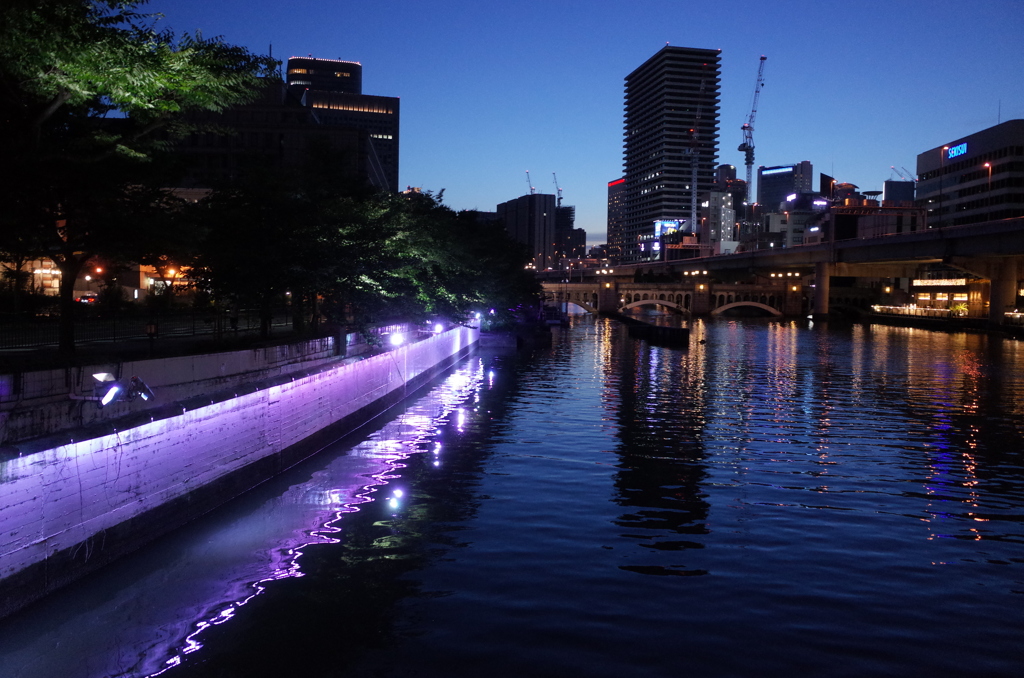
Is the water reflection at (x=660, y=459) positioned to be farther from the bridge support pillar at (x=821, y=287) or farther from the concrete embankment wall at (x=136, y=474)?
the bridge support pillar at (x=821, y=287)

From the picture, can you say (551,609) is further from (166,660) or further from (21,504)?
(21,504)

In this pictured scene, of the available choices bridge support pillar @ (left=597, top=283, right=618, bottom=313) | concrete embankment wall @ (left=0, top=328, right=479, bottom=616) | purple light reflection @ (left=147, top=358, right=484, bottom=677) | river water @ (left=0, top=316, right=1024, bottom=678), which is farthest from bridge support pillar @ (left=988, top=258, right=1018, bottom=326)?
concrete embankment wall @ (left=0, top=328, right=479, bottom=616)

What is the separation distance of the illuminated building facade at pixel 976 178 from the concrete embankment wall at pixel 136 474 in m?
141

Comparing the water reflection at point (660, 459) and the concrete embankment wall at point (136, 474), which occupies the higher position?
the concrete embankment wall at point (136, 474)

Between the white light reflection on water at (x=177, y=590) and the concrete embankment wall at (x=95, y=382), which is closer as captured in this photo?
the white light reflection on water at (x=177, y=590)

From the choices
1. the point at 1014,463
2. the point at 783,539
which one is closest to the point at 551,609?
the point at 783,539

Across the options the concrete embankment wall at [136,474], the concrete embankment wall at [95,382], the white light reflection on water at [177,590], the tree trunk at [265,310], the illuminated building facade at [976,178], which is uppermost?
the illuminated building facade at [976,178]

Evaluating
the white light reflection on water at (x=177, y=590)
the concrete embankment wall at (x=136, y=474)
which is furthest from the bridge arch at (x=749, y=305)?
the white light reflection on water at (x=177, y=590)

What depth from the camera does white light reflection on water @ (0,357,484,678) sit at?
29.8 ft

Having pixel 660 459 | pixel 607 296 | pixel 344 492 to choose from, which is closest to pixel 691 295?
pixel 607 296

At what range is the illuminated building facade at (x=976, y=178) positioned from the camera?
461ft

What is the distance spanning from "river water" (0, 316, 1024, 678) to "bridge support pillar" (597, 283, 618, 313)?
15005 centimetres

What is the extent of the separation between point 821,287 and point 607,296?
167 ft

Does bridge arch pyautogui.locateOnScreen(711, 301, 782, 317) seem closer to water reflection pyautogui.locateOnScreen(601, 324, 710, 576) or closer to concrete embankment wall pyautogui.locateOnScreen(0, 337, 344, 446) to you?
water reflection pyautogui.locateOnScreen(601, 324, 710, 576)
